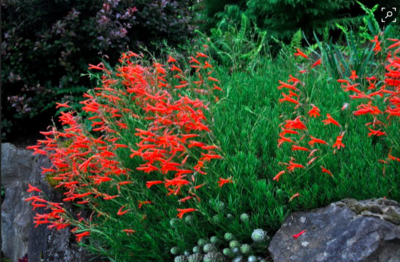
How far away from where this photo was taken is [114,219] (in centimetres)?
335

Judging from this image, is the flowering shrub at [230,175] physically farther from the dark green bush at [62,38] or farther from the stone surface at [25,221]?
the dark green bush at [62,38]

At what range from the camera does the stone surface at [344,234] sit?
2.59 meters

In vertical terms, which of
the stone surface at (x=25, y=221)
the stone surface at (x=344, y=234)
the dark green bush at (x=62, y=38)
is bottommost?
the stone surface at (x=25, y=221)

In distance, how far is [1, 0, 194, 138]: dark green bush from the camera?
238 inches

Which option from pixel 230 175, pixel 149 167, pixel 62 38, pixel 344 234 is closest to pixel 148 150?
pixel 149 167

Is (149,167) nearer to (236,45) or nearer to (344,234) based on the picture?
(344,234)

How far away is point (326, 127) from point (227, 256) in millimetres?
1106

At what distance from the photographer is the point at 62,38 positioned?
19.9ft

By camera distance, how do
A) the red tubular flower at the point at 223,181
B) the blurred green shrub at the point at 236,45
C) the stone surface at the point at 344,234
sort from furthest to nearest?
1. the blurred green shrub at the point at 236,45
2. the red tubular flower at the point at 223,181
3. the stone surface at the point at 344,234

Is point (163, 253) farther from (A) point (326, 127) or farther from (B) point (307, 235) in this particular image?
(A) point (326, 127)

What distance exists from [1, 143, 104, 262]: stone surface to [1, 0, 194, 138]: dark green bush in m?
0.57

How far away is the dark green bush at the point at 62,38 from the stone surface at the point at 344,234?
3.76m

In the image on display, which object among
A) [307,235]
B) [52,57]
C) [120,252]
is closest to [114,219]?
[120,252]

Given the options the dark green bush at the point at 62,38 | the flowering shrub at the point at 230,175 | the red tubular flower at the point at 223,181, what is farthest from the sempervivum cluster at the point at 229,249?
the dark green bush at the point at 62,38
